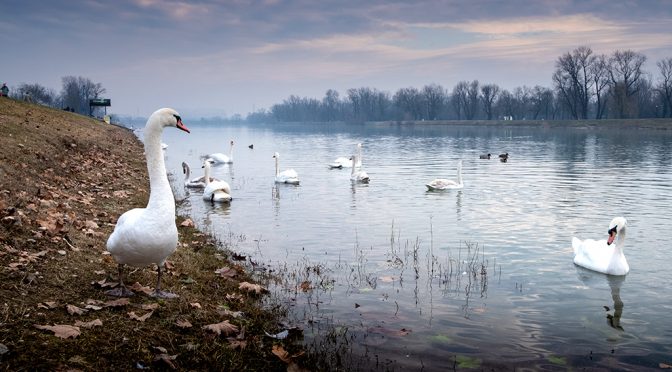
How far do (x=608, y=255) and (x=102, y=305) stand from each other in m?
9.79

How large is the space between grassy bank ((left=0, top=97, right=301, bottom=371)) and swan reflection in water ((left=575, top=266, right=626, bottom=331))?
5320mm

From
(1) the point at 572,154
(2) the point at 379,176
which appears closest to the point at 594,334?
(2) the point at 379,176

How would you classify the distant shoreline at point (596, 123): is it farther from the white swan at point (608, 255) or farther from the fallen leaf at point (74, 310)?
the fallen leaf at point (74, 310)

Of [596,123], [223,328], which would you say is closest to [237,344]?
[223,328]

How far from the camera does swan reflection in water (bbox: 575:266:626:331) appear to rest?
884cm

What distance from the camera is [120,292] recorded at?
693 centimetres

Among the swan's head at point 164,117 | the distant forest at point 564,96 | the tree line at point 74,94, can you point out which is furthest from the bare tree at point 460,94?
the swan's head at point 164,117

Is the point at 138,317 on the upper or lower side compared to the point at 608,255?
upper

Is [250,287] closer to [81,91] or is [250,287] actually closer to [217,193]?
[217,193]

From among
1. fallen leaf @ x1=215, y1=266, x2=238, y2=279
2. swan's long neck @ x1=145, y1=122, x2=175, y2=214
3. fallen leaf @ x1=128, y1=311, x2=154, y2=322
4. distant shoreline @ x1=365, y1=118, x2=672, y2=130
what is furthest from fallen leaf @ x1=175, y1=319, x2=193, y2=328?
distant shoreline @ x1=365, y1=118, x2=672, y2=130

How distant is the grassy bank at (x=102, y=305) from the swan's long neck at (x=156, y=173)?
125 centimetres

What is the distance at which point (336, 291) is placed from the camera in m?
9.94

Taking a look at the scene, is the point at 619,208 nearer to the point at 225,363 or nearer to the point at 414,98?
the point at 225,363

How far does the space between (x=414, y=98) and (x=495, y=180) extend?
15780 centimetres
